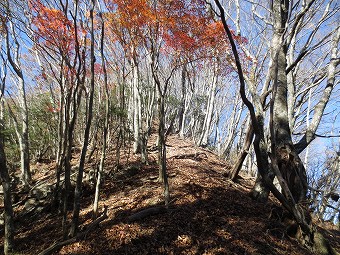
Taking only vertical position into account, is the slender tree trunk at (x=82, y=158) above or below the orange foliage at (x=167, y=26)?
below

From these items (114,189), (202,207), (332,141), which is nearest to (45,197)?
(114,189)

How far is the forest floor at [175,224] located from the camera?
350cm

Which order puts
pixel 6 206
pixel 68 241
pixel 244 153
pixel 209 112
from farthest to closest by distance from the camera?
pixel 209 112, pixel 244 153, pixel 6 206, pixel 68 241

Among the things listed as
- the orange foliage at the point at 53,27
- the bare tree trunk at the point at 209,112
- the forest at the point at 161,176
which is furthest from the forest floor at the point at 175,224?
the bare tree trunk at the point at 209,112

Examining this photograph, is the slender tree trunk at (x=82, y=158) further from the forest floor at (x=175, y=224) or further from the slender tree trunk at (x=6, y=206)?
the slender tree trunk at (x=6, y=206)

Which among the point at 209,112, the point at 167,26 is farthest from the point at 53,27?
the point at 209,112

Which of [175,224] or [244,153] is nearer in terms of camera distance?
[175,224]

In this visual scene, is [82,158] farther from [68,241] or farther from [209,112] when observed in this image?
[209,112]

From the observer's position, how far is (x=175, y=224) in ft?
13.1

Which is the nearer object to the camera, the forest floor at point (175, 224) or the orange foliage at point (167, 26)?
the forest floor at point (175, 224)

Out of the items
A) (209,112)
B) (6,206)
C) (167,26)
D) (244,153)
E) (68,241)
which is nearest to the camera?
(68,241)

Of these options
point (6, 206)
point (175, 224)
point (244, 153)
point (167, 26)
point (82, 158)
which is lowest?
point (175, 224)

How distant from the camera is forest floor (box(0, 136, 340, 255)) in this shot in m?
3.50

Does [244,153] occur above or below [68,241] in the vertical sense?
above
